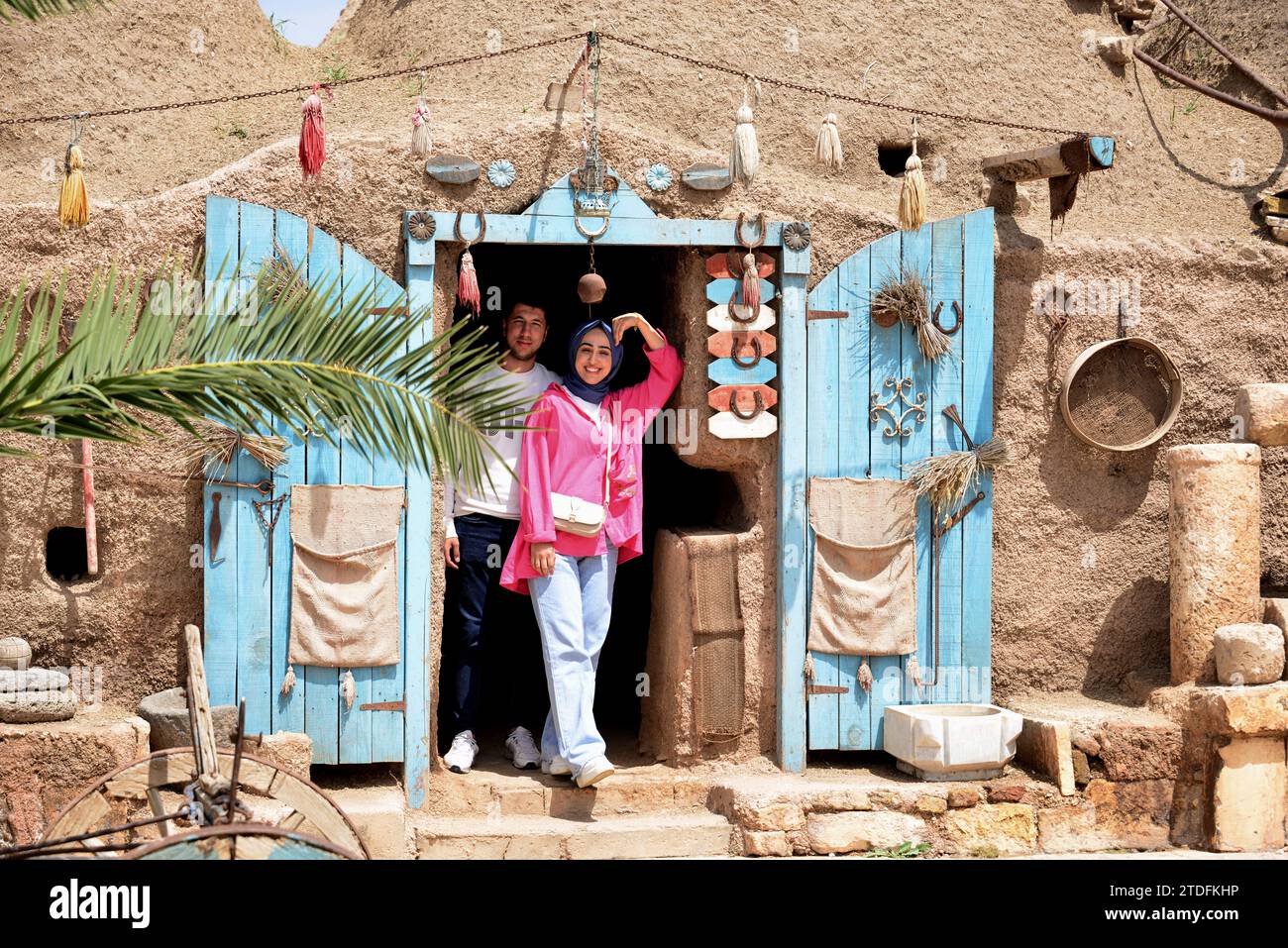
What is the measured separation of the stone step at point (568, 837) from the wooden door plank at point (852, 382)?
3.01 ft

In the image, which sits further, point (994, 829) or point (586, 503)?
point (586, 503)

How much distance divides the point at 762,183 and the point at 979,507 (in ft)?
6.39

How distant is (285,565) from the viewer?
711 cm

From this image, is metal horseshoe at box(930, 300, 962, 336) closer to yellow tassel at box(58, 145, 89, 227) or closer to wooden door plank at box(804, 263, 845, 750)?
wooden door plank at box(804, 263, 845, 750)

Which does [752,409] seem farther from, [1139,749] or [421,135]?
[1139,749]

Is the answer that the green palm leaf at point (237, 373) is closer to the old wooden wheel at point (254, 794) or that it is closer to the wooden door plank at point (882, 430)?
the old wooden wheel at point (254, 794)

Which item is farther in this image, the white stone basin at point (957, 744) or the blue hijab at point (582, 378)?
the blue hijab at point (582, 378)

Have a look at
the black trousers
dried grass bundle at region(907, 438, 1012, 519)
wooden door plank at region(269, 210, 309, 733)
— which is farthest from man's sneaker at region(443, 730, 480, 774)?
Answer: dried grass bundle at region(907, 438, 1012, 519)

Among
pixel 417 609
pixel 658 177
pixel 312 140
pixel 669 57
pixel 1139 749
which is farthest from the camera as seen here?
pixel 669 57

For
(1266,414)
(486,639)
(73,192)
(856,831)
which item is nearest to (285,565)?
(73,192)

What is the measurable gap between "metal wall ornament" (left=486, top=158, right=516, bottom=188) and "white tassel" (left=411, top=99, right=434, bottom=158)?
302 millimetres

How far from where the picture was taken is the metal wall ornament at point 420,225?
716 cm

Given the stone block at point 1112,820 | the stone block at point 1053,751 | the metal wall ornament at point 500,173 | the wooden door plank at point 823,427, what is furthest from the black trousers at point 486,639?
the stone block at point 1112,820

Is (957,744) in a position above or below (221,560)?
below
